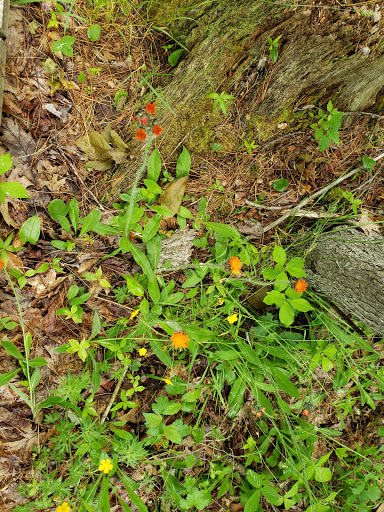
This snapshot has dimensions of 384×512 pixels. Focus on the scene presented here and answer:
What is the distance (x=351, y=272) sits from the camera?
6.60 ft

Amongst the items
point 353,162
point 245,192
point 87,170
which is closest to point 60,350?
point 87,170

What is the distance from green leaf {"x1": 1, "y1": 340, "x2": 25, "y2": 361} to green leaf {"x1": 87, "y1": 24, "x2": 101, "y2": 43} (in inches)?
72.3

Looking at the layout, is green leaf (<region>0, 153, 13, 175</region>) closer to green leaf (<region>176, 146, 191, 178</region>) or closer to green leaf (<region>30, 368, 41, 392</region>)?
green leaf (<region>176, 146, 191, 178</region>)

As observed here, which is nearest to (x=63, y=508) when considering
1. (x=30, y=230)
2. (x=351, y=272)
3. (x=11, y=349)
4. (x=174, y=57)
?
(x=11, y=349)

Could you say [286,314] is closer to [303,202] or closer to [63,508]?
[303,202]

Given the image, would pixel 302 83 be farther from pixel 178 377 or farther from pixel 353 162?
pixel 178 377

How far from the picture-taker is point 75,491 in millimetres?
1852

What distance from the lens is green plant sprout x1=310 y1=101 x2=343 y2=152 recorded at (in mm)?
2176

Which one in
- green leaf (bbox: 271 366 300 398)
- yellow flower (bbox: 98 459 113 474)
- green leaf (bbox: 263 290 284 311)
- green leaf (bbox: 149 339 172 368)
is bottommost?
yellow flower (bbox: 98 459 113 474)

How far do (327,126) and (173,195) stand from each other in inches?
46.3

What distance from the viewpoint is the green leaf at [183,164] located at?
2021mm

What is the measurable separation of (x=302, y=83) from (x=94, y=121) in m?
1.33

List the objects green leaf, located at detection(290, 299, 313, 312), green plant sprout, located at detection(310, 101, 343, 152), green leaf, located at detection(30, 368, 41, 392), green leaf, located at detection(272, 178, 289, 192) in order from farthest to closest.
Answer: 1. green leaf, located at detection(272, 178, 289, 192)
2. green plant sprout, located at detection(310, 101, 343, 152)
3. green leaf, located at detection(290, 299, 313, 312)
4. green leaf, located at detection(30, 368, 41, 392)

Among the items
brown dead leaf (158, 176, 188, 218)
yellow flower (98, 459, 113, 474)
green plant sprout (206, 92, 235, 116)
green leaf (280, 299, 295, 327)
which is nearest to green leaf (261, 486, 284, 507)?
yellow flower (98, 459, 113, 474)
